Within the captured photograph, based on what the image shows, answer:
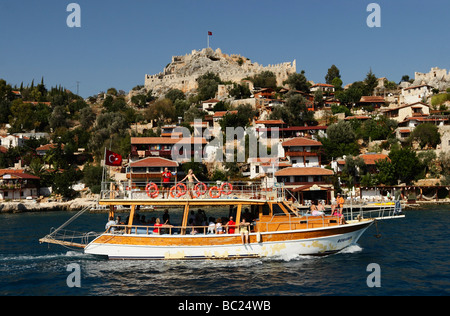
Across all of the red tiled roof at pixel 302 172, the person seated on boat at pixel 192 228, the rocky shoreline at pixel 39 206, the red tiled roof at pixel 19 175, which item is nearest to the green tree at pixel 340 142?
the red tiled roof at pixel 302 172

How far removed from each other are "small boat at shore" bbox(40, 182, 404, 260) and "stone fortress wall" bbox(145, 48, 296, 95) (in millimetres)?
80080

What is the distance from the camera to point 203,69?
371ft

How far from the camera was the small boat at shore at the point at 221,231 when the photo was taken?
16828 millimetres

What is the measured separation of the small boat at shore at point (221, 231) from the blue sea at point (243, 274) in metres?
0.42

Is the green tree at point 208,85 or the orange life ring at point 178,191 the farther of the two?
the green tree at point 208,85

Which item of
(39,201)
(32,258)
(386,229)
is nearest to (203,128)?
(39,201)

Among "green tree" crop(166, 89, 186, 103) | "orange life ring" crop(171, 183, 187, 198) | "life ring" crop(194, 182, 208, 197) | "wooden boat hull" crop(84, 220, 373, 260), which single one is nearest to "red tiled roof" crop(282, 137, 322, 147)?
"wooden boat hull" crop(84, 220, 373, 260)

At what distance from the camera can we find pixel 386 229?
27.6m

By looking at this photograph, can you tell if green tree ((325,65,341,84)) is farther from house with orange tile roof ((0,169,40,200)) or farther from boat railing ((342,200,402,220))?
house with orange tile roof ((0,169,40,200))

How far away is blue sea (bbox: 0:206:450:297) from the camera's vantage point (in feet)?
44.3

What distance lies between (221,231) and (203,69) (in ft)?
329

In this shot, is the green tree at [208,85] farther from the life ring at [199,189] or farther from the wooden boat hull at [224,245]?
the wooden boat hull at [224,245]
